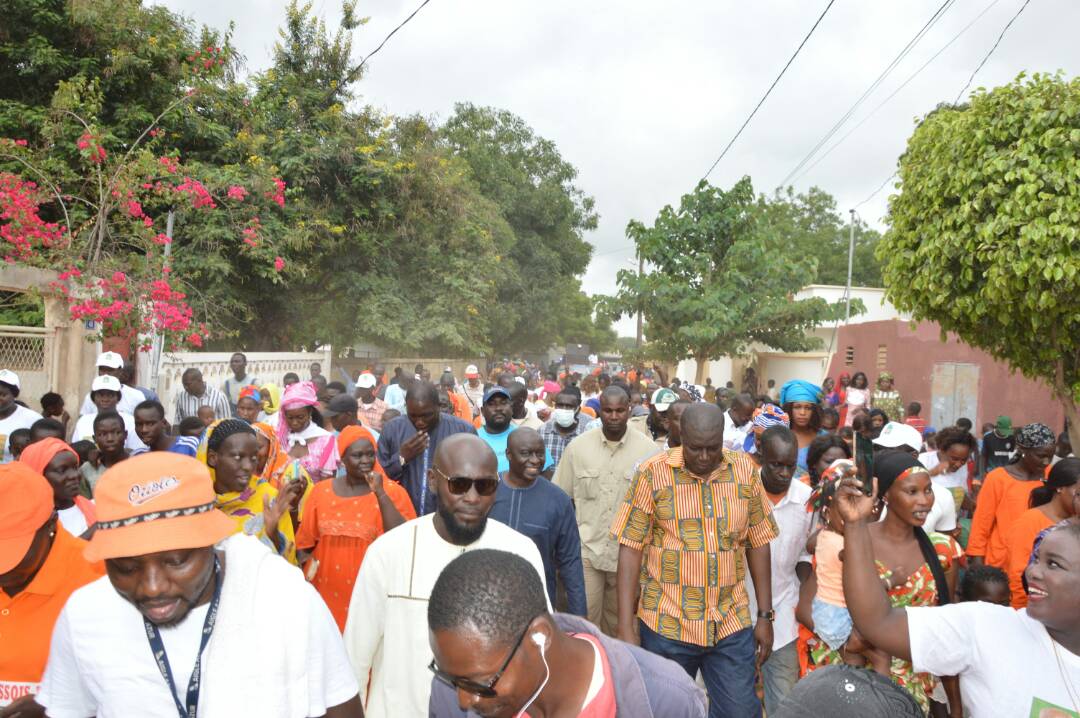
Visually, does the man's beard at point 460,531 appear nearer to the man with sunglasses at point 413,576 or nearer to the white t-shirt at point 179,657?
the man with sunglasses at point 413,576

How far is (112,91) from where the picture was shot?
14086mm

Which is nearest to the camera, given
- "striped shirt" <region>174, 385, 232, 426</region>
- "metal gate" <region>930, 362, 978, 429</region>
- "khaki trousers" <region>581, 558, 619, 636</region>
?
"khaki trousers" <region>581, 558, 619, 636</region>

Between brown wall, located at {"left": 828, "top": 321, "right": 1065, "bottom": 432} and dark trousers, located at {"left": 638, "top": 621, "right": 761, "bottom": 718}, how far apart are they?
9.26 m

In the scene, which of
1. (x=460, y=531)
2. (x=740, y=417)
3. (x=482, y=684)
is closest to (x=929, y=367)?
(x=740, y=417)

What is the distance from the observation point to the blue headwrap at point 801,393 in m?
5.82

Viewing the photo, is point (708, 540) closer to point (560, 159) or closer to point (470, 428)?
point (470, 428)

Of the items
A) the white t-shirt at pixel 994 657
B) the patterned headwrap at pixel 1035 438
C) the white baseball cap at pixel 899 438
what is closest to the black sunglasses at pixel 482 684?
the white t-shirt at pixel 994 657

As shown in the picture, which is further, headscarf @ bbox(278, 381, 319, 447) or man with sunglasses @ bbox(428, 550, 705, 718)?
headscarf @ bbox(278, 381, 319, 447)

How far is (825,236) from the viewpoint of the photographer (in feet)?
170

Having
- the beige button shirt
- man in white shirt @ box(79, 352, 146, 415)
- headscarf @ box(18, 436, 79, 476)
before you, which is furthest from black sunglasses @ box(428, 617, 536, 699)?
man in white shirt @ box(79, 352, 146, 415)

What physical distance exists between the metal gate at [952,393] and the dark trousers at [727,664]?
15.4 metres

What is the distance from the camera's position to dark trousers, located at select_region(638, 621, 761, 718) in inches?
152

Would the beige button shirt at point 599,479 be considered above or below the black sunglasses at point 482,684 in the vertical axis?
below

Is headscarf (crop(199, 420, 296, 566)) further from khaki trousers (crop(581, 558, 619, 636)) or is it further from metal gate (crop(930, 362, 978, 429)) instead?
metal gate (crop(930, 362, 978, 429))
